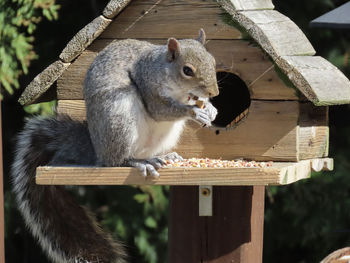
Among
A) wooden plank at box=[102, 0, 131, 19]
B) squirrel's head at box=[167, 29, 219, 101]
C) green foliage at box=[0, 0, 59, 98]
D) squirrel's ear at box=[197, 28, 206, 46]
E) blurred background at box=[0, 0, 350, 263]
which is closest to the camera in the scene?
squirrel's head at box=[167, 29, 219, 101]

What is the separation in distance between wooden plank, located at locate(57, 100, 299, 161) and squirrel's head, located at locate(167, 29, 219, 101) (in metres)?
0.21

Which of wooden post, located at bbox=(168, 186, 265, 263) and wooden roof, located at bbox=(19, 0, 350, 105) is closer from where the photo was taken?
wooden roof, located at bbox=(19, 0, 350, 105)

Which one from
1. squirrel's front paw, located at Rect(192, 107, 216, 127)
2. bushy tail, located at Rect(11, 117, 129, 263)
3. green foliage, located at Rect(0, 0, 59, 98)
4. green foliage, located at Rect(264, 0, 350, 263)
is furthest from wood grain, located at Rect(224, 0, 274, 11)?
green foliage, located at Rect(264, 0, 350, 263)

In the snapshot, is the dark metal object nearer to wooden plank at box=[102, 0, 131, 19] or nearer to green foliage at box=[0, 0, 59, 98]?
wooden plank at box=[102, 0, 131, 19]

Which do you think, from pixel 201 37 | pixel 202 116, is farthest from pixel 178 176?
pixel 201 37

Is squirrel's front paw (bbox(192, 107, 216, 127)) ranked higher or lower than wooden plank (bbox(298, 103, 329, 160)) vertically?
higher

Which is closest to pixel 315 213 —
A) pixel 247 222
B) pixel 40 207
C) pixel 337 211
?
pixel 337 211

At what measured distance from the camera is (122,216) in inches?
129

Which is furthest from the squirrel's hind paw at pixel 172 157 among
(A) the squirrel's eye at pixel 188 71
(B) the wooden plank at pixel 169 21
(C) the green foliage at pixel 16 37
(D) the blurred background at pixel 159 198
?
(D) the blurred background at pixel 159 198

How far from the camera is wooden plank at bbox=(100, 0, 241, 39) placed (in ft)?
7.09

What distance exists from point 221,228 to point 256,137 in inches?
11.1

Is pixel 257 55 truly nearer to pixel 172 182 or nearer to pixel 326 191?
pixel 172 182

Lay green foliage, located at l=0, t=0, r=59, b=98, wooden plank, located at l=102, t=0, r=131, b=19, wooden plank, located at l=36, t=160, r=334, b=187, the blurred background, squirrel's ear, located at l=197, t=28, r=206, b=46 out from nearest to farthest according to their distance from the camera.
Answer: wooden plank, located at l=36, t=160, r=334, b=187, squirrel's ear, located at l=197, t=28, r=206, b=46, wooden plank, located at l=102, t=0, r=131, b=19, green foliage, located at l=0, t=0, r=59, b=98, the blurred background

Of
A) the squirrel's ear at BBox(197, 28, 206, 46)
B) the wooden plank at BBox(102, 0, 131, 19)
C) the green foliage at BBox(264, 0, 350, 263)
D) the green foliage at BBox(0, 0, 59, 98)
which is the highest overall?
the wooden plank at BBox(102, 0, 131, 19)
